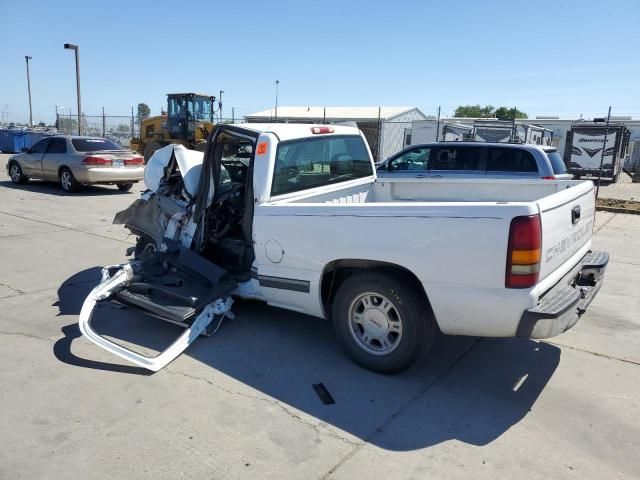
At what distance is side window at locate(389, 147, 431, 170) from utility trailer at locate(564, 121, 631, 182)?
14.5 meters

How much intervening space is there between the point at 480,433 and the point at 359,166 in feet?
10.0

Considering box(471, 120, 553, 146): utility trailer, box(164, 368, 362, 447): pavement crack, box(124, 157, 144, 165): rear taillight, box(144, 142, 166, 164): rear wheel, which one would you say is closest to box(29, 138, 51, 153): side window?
box(124, 157, 144, 165): rear taillight

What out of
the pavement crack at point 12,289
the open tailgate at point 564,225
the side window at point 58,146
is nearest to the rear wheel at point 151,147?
the side window at point 58,146

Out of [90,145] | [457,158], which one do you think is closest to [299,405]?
[457,158]

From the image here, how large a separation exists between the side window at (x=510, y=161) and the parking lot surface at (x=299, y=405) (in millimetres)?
4703

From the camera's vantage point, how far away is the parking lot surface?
2836mm

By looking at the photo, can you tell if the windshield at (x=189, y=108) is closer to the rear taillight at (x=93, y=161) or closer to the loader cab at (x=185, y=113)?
the loader cab at (x=185, y=113)

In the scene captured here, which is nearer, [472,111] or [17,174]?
[17,174]

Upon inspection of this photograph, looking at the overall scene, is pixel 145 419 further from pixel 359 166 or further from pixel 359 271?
pixel 359 166

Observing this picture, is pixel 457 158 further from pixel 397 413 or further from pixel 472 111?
pixel 472 111

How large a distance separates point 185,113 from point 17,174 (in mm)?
9342

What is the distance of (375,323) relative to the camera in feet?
12.5

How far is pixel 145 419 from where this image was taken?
10.6 ft

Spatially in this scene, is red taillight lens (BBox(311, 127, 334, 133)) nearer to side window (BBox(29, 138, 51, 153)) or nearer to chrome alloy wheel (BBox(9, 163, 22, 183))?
side window (BBox(29, 138, 51, 153))
